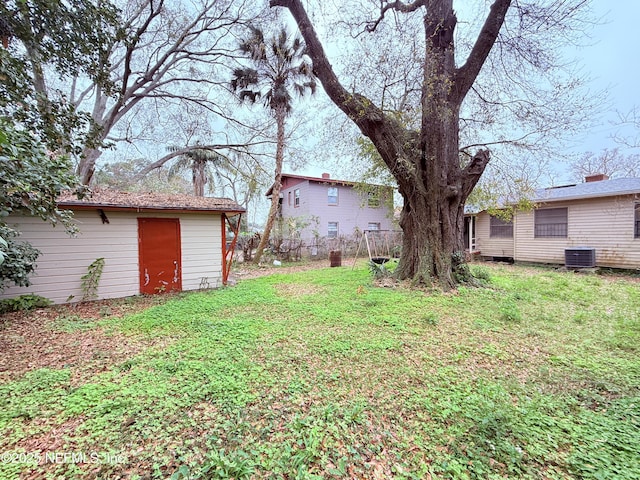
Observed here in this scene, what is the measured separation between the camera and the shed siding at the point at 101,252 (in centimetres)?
575

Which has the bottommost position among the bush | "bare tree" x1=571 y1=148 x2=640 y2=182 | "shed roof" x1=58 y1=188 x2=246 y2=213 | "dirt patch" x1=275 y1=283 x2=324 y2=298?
"dirt patch" x1=275 y1=283 x2=324 y2=298

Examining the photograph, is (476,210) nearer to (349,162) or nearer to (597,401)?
(349,162)

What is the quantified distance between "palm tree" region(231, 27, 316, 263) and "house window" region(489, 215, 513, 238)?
33.8 feet

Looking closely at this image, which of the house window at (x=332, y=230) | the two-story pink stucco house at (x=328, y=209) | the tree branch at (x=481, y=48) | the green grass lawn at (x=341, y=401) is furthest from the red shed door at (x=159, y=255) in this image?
the house window at (x=332, y=230)

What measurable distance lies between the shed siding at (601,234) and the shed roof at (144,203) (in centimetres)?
1180

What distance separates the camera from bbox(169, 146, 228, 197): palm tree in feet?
47.0

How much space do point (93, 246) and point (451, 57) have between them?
9551 mm

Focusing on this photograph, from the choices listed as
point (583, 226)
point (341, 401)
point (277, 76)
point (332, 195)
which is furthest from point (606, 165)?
point (341, 401)

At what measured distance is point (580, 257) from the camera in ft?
30.2

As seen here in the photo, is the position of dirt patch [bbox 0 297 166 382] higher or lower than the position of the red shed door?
lower

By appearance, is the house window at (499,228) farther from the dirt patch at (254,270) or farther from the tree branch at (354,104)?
the dirt patch at (254,270)

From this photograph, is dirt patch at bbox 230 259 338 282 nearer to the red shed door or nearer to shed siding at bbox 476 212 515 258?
the red shed door

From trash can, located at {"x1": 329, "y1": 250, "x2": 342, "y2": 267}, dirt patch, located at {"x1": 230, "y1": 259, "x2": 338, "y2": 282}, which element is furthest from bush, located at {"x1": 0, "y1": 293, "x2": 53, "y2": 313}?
trash can, located at {"x1": 329, "y1": 250, "x2": 342, "y2": 267}

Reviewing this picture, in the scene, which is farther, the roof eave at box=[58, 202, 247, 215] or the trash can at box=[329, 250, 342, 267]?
the trash can at box=[329, 250, 342, 267]
